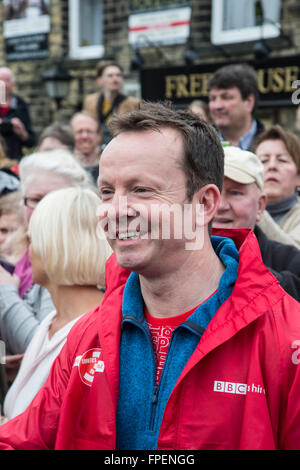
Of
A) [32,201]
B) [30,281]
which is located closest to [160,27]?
[32,201]

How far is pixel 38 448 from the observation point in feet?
5.61

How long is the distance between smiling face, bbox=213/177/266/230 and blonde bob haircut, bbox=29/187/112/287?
63cm

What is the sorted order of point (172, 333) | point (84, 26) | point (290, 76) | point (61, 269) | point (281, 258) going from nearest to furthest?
point (172, 333) → point (61, 269) → point (281, 258) → point (290, 76) → point (84, 26)

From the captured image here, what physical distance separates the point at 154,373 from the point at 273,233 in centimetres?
172

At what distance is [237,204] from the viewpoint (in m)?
2.94

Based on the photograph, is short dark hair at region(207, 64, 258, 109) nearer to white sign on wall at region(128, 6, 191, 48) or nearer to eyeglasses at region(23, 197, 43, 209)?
eyeglasses at region(23, 197, 43, 209)

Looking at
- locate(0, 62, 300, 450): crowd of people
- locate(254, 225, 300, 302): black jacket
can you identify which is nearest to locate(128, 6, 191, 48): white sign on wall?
locate(254, 225, 300, 302): black jacket

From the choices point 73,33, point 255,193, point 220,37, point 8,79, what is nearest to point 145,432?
point 255,193

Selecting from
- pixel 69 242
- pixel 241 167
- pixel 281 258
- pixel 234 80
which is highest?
pixel 234 80

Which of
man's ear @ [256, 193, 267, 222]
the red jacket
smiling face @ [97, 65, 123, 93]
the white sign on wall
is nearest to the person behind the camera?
the red jacket

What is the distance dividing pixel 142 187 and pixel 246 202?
1.43 m

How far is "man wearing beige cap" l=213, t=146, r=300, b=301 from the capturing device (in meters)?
2.87

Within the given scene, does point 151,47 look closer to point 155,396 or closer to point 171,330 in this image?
point 171,330

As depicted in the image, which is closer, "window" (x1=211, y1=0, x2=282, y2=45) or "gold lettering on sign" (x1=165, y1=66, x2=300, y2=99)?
"gold lettering on sign" (x1=165, y1=66, x2=300, y2=99)
